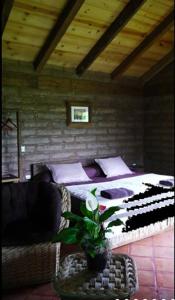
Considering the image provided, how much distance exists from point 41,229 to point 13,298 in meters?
0.57

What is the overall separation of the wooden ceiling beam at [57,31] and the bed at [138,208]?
1.98 meters

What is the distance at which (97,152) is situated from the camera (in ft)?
17.9

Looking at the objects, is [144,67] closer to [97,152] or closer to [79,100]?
[79,100]

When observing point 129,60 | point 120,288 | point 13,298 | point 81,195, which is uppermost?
point 129,60

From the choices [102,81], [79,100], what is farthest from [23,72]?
[102,81]

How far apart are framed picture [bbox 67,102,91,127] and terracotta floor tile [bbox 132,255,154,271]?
110 inches

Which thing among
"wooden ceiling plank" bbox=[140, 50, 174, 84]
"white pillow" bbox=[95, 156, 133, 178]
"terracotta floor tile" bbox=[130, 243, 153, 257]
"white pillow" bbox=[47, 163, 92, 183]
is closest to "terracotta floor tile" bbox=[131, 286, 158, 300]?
"terracotta floor tile" bbox=[130, 243, 153, 257]

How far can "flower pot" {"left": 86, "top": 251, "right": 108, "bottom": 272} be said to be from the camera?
1843 mm

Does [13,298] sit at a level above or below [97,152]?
below

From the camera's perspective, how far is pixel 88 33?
4168 millimetres

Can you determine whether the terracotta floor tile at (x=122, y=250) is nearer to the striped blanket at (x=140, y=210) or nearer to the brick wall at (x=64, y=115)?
the striped blanket at (x=140, y=210)

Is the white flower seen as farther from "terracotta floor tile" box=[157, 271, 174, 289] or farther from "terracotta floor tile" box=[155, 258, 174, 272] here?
"terracotta floor tile" box=[155, 258, 174, 272]

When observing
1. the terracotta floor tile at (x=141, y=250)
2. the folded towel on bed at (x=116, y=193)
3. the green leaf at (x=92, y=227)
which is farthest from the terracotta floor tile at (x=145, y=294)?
the folded towel on bed at (x=116, y=193)

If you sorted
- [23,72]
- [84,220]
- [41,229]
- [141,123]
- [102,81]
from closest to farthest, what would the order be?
[84,220] → [41,229] → [23,72] → [102,81] → [141,123]
